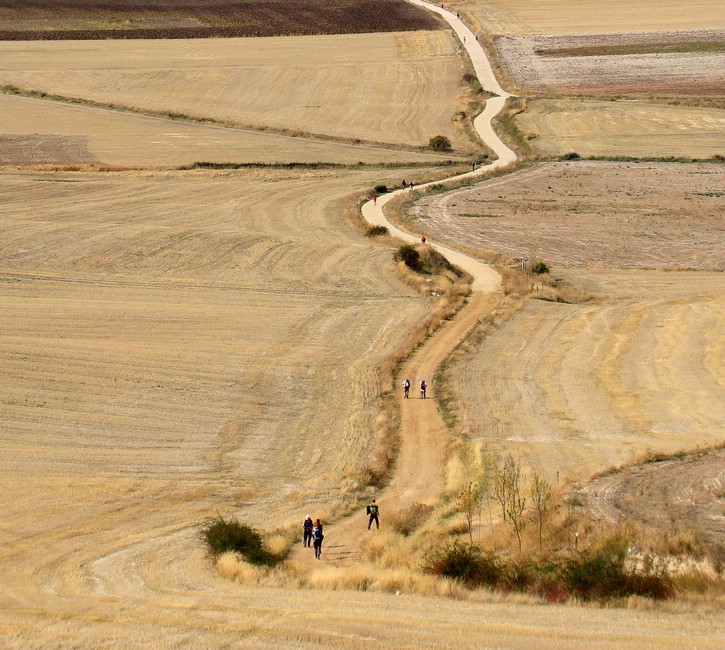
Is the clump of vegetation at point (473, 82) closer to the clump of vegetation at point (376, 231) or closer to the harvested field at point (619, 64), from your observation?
the harvested field at point (619, 64)

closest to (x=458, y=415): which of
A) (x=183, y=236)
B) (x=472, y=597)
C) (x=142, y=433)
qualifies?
(x=142, y=433)

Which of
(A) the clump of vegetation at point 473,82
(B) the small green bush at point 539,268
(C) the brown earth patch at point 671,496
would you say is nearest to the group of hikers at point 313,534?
(C) the brown earth patch at point 671,496

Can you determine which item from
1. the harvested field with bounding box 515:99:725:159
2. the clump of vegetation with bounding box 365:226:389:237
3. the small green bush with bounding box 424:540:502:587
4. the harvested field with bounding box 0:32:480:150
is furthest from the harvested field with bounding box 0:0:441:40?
the small green bush with bounding box 424:540:502:587

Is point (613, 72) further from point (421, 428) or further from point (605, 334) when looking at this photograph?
point (421, 428)

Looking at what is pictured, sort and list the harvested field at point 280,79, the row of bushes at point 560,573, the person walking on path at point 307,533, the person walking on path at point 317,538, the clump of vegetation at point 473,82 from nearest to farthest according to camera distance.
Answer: the row of bushes at point 560,573, the person walking on path at point 317,538, the person walking on path at point 307,533, the harvested field at point 280,79, the clump of vegetation at point 473,82

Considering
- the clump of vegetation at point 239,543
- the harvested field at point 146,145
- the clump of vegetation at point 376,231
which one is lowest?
the clump of vegetation at point 239,543

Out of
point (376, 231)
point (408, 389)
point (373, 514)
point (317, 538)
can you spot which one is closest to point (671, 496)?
point (373, 514)
